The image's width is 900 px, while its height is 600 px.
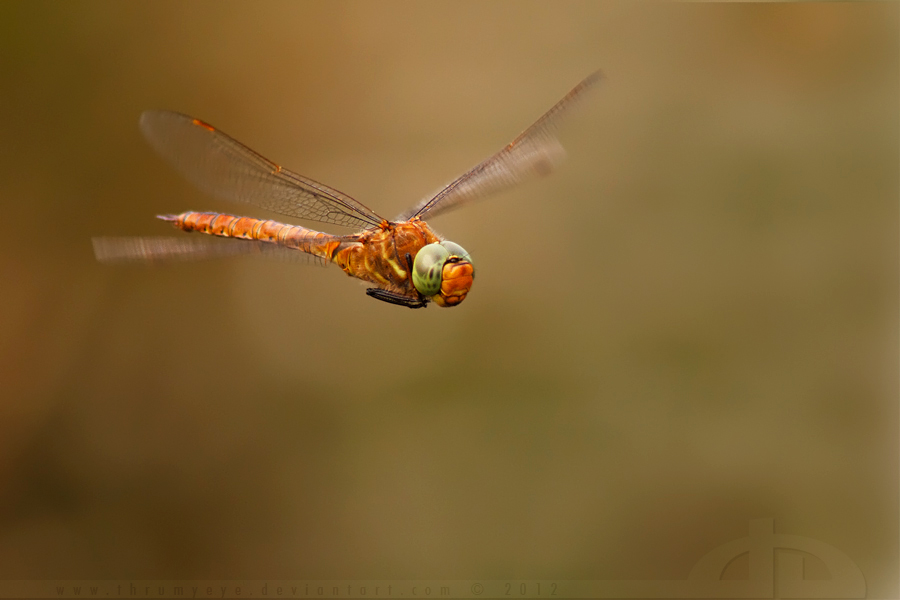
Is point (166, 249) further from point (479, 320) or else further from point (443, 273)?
point (479, 320)

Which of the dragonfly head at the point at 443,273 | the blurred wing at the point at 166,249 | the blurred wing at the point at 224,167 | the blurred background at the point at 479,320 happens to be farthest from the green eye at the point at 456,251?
the blurred background at the point at 479,320

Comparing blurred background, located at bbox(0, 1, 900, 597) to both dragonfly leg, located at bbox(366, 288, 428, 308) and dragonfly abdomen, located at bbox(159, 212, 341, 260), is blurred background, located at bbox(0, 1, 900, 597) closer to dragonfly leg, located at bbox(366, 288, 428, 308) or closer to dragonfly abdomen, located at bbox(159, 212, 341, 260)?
dragonfly abdomen, located at bbox(159, 212, 341, 260)

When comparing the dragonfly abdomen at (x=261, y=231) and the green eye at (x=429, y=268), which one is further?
the dragonfly abdomen at (x=261, y=231)

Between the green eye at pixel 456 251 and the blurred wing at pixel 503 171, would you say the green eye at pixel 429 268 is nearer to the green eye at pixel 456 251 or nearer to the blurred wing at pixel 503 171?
the green eye at pixel 456 251

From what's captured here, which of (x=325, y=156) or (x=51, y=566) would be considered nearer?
(x=51, y=566)

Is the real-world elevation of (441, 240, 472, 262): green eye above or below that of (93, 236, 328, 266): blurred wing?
below

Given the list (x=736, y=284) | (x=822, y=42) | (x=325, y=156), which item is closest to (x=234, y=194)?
(x=325, y=156)

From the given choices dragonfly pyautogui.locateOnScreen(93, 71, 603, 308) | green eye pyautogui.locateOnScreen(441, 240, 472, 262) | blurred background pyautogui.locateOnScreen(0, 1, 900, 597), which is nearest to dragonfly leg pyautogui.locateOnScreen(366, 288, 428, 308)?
dragonfly pyautogui.locateOnScreen(93, 71, 603, 308)

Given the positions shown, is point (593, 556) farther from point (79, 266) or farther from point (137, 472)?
point (79, 266)
